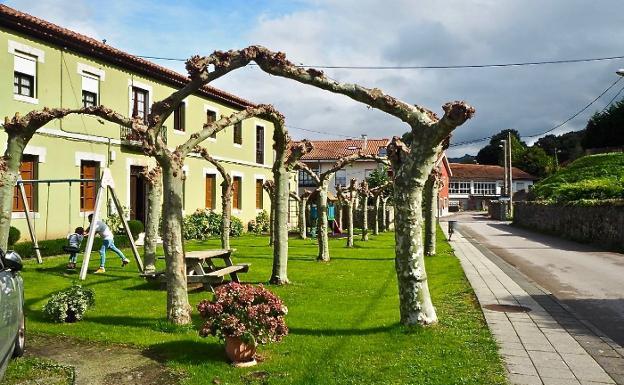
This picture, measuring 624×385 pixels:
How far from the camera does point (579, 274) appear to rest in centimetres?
1479

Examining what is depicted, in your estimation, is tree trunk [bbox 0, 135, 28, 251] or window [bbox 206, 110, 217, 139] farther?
window [bbox 206, 110, 217, 139]

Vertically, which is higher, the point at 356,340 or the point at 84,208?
the point at 84,208

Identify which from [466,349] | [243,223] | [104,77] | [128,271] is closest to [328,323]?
[466,349]

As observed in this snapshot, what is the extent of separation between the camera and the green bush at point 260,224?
107 ft

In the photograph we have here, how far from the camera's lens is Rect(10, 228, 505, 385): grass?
19.1ft

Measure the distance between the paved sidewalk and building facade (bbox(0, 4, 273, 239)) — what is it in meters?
8.79

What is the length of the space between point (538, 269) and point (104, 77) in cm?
1695

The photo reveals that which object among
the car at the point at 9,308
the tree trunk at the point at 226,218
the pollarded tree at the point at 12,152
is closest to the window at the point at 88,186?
the tree trunk at the point at 226,218

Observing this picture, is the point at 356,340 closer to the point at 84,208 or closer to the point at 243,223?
the point at 84,208

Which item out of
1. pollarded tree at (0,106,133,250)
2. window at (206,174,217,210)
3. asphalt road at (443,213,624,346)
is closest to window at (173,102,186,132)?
window at (206,174,217,210)

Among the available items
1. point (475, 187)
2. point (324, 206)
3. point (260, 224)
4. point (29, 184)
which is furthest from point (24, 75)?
point (475, 187)

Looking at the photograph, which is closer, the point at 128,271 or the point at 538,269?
the point at 128,271

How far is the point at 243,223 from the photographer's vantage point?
32.5m

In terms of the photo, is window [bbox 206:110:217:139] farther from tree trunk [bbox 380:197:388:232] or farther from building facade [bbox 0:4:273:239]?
tree trunk [bbox 380:197:388:232]
